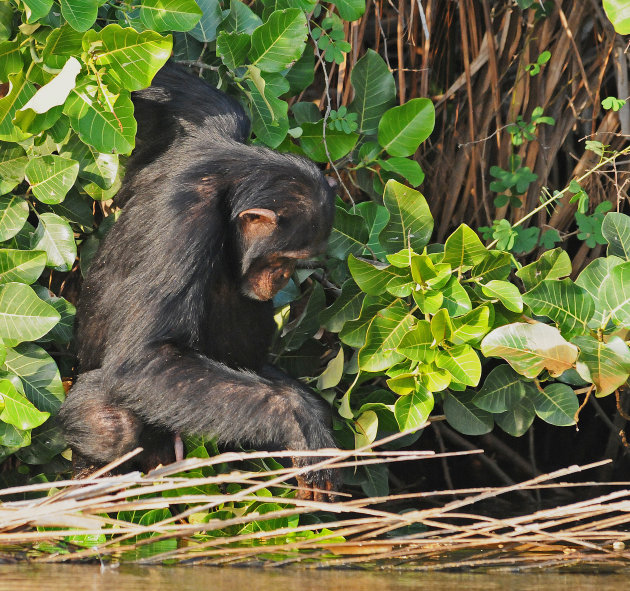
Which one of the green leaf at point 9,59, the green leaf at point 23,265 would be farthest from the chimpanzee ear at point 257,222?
the green leaf at point 9,59

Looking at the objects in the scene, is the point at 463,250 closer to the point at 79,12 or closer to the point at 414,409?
the point at 414,409

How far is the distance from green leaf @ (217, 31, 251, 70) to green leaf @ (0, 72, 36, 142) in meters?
0.93

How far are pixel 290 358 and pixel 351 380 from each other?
0.36 m

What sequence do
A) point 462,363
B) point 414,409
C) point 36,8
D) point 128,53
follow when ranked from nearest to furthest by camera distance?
point 36,8 → point 128,53 → point 462,363 → point 414,409

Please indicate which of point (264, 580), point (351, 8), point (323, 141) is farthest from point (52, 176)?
point (264, 580)

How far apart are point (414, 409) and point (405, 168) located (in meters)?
1.32

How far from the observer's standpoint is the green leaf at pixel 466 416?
16.2 feet

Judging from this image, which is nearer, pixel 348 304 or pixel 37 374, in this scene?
pixel 37 374

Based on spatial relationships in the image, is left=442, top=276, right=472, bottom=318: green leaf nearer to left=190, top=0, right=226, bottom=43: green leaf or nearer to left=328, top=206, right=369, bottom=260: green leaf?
left=328, top=206, right=369, bottom=260: green leaf

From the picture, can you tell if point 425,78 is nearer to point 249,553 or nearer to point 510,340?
point 510,340

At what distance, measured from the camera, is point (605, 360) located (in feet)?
14.4

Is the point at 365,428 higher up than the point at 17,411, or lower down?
lower down

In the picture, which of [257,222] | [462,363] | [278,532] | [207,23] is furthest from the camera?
[207,23]

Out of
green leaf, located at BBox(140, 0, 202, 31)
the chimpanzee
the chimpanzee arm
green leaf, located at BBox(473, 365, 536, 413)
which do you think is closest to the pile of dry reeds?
the chimpanzee arm
